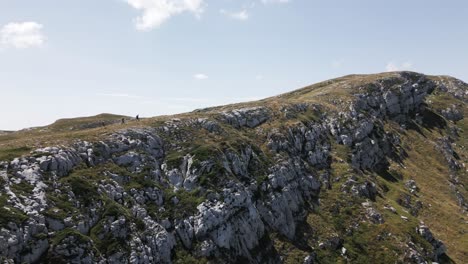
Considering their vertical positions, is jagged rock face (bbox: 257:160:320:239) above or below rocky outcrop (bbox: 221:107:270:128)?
below

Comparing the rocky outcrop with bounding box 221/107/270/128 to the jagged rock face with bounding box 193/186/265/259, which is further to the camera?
the rocky outcrop with bounding box 221/107/270/128

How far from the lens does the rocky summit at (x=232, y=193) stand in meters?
44.3

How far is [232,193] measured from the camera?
200 feet

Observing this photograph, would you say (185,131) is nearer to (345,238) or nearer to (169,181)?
(169,181)

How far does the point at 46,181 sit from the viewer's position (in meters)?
46.7

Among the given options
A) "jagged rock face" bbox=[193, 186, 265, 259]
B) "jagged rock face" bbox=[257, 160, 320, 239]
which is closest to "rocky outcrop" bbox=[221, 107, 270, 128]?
"jagged rock face" bbox=[257, 160, 320, 239]

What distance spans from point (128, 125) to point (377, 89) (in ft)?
353

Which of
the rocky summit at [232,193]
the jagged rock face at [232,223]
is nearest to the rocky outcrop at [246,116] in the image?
the rocky summit at [232,193]

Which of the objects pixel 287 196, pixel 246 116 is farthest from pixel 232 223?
pixel 246 116

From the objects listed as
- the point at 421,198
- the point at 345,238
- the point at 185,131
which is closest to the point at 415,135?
the point at 421,198

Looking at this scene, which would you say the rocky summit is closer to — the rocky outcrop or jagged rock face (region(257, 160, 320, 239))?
jagged rock face (region(257, 160, 320, 239))

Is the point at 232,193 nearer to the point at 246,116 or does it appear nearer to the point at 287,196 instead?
the point at 287,196

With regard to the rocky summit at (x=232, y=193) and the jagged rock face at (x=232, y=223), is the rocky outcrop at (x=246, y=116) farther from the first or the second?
the jagged rock face at (x=232, y=223)

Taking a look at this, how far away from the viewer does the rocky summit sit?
4431 cm
